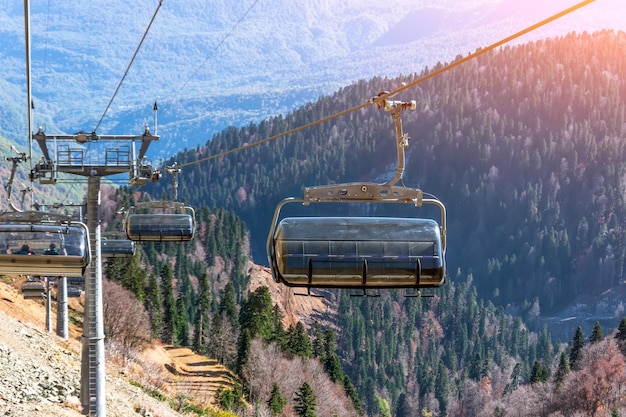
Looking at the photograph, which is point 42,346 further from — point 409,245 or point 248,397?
point 248,397

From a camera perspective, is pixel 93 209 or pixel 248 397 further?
pixel 248 397

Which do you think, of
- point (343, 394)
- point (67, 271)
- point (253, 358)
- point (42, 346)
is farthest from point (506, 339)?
point (67, 271)

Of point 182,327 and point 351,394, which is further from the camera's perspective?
point 182,327

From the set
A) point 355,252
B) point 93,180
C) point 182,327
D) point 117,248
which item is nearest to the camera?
point 355,252

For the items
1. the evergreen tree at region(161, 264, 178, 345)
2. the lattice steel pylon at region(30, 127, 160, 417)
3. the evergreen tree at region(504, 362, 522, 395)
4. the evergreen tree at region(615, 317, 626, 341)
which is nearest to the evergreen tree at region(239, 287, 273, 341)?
the evergreen tree at region(161, 264, 178, 345)

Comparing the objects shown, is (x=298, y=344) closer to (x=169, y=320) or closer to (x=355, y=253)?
(x=169, y=320)

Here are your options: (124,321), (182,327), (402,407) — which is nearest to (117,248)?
(124,321)

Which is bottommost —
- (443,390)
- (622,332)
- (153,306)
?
(443,390)
